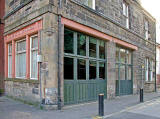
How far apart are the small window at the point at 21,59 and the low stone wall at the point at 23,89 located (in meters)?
0.44

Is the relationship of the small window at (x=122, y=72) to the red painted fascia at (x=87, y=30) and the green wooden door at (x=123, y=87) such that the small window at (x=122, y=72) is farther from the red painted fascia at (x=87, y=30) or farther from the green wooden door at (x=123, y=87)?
the red painted fascia at (x=87, y=30)

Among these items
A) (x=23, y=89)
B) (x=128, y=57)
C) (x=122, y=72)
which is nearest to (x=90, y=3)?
(x=122, y=72)

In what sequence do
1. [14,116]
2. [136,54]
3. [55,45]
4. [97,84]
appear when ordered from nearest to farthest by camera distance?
[14,116]
[55,45]
[97,84]
[136,54]

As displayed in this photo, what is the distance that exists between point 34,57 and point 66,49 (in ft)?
5.69

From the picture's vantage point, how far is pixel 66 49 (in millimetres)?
8328

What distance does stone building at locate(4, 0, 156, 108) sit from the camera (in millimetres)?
7387

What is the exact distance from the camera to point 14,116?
6.21 m

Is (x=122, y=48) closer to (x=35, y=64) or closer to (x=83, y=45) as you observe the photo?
(x=83, y=45)

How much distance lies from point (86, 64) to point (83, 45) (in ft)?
3.72

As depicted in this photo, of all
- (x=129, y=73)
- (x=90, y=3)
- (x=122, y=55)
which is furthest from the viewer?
(x=129, y=73)

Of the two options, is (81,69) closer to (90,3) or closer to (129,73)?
(90,3)

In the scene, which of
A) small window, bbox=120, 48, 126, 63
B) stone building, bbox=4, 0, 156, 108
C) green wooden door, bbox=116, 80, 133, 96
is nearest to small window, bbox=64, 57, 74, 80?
stone building, bbox=4, 0, 156, 108

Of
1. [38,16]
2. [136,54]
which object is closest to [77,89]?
[38,16]

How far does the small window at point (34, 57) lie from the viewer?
8.28m
